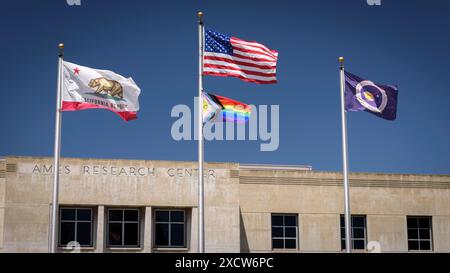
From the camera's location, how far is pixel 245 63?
1088 inches

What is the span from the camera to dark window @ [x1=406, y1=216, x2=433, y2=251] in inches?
1557

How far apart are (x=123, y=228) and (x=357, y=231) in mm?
12135

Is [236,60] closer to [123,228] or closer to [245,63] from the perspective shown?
[245,63]

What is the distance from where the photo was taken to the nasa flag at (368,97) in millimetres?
30125

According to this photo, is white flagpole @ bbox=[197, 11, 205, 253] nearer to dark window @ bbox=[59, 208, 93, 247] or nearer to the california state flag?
the california state flag

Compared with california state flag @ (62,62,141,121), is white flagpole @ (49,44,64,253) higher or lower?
lower

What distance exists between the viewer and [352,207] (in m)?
38.5

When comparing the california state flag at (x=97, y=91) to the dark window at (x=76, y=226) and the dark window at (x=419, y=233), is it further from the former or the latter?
the dark window at (x=419, y=233)

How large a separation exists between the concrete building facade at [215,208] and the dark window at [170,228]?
0.05 metres

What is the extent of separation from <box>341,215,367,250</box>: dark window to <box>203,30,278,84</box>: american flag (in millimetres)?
13429

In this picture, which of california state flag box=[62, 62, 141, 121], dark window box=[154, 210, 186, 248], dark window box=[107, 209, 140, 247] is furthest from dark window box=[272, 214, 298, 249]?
california state flag box=[62, 62, 141, 121]

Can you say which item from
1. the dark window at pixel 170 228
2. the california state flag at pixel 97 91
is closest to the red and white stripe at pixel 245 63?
the california state flag at pixel 97 91
